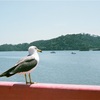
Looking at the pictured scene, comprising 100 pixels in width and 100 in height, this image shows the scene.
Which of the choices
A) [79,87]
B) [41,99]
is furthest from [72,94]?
[41,99]

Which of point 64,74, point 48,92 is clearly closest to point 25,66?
point 48,92

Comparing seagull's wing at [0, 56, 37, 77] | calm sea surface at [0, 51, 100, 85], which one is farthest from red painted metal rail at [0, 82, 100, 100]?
calm sea surface at [0, 51, 100, 85]

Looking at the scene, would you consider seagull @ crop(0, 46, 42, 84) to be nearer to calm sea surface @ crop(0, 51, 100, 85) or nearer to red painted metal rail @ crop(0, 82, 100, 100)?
red painted metal rail @ crop(0, 82, 100, 100)

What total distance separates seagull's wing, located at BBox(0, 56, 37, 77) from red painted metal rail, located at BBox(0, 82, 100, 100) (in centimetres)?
36

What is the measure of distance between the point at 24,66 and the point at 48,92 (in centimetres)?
75

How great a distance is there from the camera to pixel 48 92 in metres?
2.97

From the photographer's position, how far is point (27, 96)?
3.04 meters

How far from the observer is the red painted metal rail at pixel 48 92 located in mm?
2871

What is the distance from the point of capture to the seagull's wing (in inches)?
138

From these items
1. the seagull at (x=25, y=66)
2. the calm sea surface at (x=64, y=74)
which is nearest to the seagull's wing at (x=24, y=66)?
the seagull at (x=25, y=66)

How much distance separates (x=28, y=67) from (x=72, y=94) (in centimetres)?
94

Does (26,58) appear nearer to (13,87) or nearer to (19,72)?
(19,72)

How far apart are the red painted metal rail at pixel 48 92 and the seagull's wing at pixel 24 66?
358 millimetres

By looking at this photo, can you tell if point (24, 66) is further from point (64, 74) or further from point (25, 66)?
point (64, 74)
